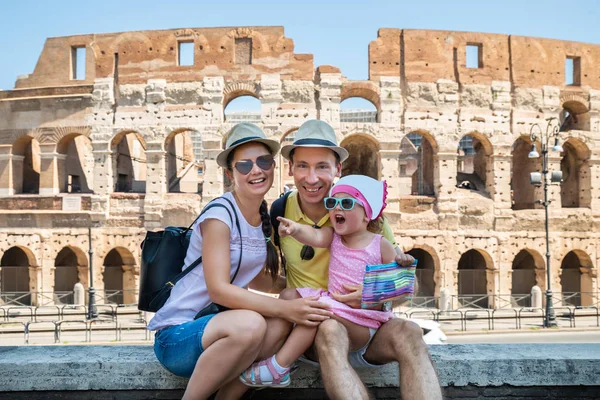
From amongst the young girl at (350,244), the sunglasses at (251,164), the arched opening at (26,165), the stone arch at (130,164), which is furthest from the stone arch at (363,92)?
the sunglasses at (251,164)

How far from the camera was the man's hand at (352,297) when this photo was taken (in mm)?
3004

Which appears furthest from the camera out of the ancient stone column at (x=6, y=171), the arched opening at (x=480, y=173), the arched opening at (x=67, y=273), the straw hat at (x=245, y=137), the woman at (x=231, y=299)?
the arched opening at (x=480, y=173)

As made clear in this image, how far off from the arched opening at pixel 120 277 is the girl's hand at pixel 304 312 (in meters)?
16.5

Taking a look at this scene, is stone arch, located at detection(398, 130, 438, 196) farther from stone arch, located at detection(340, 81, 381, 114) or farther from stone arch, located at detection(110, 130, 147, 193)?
stone arch, located at detection(110, 130, 147, 193)

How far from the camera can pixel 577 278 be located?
2144 centimetres

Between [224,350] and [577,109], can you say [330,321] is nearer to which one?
[224,350]

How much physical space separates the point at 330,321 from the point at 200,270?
0.84 m

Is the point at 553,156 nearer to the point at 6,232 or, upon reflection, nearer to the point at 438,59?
the point at 438,59

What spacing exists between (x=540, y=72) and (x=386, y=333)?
20665 millimetres

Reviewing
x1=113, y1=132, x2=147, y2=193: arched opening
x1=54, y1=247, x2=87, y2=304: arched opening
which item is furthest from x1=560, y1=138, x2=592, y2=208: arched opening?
x1=54, y1=247, x2=87, y2=304: arched opening

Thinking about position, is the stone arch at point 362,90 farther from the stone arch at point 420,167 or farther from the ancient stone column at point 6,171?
the ancient stone column at point 6,171

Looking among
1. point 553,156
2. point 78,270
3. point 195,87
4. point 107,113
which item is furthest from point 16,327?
point 553,156

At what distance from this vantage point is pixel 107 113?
19969 mm

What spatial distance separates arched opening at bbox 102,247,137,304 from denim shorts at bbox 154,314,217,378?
16.2 metres
